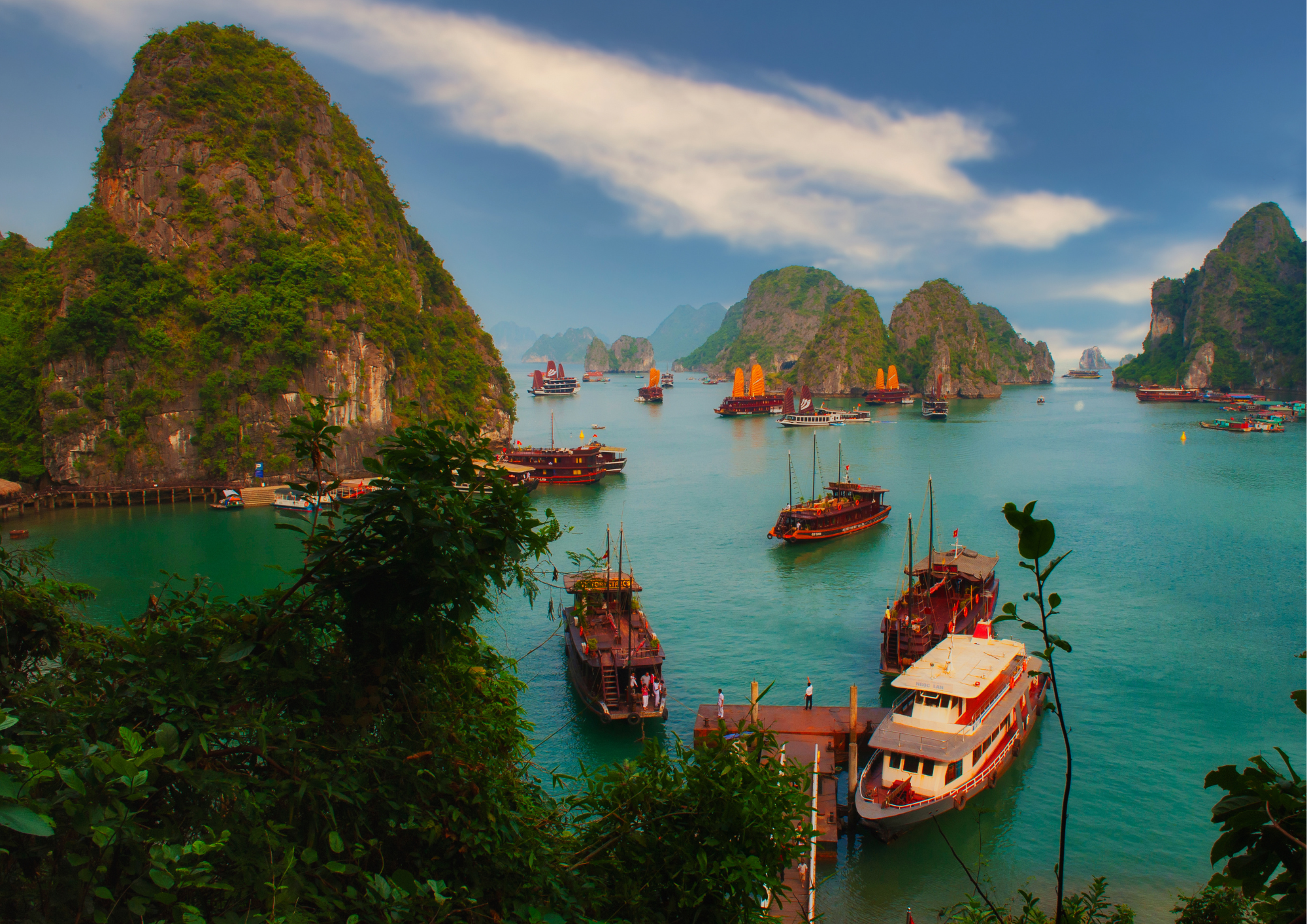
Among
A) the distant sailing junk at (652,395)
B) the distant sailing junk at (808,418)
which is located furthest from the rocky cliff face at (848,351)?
the distant sailing junk at (808,418)

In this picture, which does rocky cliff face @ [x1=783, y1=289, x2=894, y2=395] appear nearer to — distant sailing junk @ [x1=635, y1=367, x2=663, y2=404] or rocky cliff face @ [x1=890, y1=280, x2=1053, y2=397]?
rocky cliff face @ [x1=890, y1=280, x2=1053, y2=397]

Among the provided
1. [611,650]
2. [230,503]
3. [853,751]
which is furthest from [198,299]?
[853,751]

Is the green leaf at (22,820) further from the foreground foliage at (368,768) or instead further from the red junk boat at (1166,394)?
the red junk boat at (1166,394)

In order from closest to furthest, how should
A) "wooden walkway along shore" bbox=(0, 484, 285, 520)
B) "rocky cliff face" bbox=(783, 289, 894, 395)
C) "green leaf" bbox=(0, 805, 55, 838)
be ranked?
"green leaf" bbox=(0, 805, 55, 838), "wooden walkway along shore" bbox=(0, 484, 285, 520), "rocky cliff face" bbox=(783, 289, 894, 395)

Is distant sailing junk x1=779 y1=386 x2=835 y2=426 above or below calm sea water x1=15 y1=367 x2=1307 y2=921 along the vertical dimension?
above

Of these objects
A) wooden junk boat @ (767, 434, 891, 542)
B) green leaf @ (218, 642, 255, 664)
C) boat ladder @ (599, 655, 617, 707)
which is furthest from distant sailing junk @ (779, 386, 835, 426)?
green leaf @ (218, 642, 255, 664)

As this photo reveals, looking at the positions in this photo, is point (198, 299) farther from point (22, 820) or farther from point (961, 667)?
point (22, 820)
